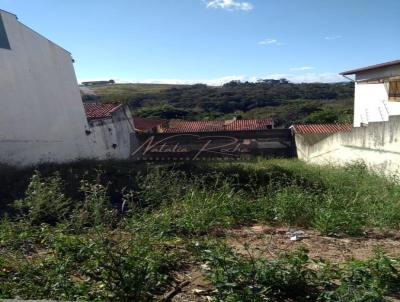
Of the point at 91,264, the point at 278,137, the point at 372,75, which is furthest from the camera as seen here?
the point at 278,137

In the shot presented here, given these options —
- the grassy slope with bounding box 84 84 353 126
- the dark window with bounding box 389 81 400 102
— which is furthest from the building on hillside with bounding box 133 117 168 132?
the dark window with bounding box 389 81 400 102

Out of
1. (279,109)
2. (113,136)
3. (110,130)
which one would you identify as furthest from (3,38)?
(279,109)

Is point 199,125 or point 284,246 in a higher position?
point 284,246

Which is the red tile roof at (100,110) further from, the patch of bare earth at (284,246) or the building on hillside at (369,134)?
the patch of bare earth at (284,246)

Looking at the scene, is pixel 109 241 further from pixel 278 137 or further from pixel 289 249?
pixel 278 137

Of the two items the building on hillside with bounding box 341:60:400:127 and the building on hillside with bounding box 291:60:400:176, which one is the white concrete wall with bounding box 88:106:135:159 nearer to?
the building on hillside with bounding box 291:60:400:176

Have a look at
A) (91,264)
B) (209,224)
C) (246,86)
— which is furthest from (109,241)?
(246,86)

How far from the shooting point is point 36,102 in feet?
56.4

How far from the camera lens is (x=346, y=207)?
252 inches

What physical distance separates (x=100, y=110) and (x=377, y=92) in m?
15.0

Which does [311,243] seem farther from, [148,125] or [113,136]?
[148,125]

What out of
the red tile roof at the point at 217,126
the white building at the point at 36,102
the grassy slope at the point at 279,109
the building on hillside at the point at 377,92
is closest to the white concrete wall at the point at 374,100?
the building on hillside at the point at 377,92

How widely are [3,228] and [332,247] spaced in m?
3.59

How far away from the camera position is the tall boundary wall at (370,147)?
1103cm
